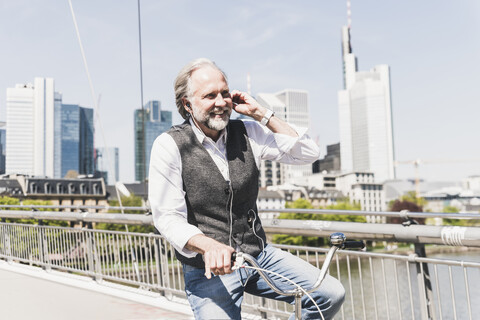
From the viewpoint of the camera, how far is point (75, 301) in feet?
18.9

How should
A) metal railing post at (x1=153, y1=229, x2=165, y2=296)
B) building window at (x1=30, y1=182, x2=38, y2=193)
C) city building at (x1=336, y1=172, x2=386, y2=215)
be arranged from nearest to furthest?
metal railing post at (x1=153, y1=229, x2=165, y2=296) < building window at (x1=30, y1=182, x2=38, y2=193) < city building at (x1=336, y1=172, x2=386, y2=215)

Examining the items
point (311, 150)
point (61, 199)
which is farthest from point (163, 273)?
point (61, 199)

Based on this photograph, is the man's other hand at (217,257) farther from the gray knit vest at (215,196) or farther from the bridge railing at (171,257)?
the bridge railing at (171,257)

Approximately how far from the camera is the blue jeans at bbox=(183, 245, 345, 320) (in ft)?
7.18

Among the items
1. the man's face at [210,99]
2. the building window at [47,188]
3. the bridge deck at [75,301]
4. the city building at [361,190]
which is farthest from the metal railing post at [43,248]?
the city building at [361,190]

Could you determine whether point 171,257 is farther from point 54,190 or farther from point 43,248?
point 54,190

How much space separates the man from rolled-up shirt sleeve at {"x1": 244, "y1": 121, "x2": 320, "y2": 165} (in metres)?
0.07

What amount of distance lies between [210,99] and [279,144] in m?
0.44

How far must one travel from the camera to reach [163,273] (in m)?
5.88

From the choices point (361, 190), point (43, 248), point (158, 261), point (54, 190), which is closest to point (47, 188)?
point (54, 190)

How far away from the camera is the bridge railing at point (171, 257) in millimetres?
3473

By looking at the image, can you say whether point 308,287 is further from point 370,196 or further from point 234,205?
point 370,196

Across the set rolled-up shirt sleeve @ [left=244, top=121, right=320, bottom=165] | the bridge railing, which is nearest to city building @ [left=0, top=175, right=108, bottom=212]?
the bridge railing

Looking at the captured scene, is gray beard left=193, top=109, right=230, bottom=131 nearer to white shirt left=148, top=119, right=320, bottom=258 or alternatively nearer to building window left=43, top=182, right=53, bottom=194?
white shirt left=148, top=119, right=320, bottom=258
